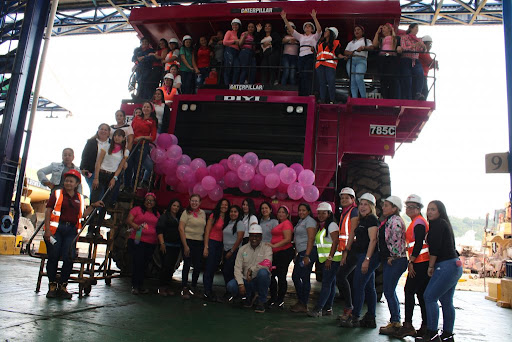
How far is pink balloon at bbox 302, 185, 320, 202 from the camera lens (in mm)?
5629

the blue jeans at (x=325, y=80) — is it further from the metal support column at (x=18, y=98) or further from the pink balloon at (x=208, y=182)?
the metal support column at (x=18, y=98)

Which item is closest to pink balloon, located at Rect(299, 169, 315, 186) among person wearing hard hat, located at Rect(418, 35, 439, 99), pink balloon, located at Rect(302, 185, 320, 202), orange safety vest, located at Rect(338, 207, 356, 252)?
pink balloon, located at Rect(302, 185, 320, 202)

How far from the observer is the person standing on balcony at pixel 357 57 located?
649 centimetres

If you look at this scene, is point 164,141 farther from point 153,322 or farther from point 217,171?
point 153,322

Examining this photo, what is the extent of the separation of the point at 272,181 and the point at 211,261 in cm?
133

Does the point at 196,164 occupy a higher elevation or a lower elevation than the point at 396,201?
higher

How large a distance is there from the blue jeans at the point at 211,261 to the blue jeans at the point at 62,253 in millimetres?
1658

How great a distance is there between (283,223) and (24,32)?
969 cm

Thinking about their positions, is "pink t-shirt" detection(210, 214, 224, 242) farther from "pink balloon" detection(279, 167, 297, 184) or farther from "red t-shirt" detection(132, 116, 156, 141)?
"red t-shirt" detection(132, 116, 156, 141)

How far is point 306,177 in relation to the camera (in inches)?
221

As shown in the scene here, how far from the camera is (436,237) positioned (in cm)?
396

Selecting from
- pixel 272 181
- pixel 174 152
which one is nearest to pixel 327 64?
pixel 272 181

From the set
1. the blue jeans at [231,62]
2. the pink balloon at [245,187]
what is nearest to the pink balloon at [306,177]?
the pink balloon at [245,187]

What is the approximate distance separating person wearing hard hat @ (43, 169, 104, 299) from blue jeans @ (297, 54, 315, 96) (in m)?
3.62
